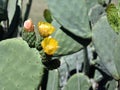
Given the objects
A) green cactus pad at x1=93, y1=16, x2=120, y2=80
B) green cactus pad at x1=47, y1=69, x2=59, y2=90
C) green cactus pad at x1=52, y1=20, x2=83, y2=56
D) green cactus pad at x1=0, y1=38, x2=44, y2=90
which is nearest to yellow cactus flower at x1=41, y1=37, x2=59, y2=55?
green cactus pad at x1=0, y1=38, x2=44, y2=90

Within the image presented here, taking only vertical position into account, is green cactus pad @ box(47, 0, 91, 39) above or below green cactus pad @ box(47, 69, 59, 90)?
above

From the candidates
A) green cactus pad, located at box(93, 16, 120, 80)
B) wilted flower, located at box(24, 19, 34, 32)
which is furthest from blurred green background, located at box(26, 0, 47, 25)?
wilted flower, located at box(24, 19, 34, 32)

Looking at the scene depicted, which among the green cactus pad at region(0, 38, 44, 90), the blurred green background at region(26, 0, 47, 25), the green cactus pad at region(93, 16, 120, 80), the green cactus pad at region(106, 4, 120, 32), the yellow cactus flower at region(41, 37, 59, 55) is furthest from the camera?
the blurred green background at region(26, 0, 47, 25)

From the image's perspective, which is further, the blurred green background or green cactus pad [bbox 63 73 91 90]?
the blurred green background

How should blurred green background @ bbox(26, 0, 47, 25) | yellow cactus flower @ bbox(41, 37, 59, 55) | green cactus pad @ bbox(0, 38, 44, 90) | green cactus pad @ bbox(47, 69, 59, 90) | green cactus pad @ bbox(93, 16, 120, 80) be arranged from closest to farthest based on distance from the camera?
yellow cactus flower @ bbox(41, 37, 59, 55)
green cactus pad @ bbox(0, 38, 44, 90)
green cactus pad @ bbox(47, 69, 59, 90)
green cactus pad @ bbox(93, 16, 120, 80)
blurred green background @ bbox(26, 0, 47, 25)

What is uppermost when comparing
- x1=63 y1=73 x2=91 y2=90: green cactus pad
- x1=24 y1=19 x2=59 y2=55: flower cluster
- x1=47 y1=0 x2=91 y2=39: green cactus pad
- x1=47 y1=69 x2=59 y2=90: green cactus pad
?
x1=24 y1=19 x2=59 y2=55: flower cluster

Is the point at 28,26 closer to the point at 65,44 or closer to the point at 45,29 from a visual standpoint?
the point at 45,29

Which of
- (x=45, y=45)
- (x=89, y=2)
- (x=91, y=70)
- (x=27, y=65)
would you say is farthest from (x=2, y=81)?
(x=91, y=70)

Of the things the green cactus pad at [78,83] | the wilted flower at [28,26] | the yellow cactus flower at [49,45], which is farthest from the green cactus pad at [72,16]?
the yellow cactus flower at [49,45]

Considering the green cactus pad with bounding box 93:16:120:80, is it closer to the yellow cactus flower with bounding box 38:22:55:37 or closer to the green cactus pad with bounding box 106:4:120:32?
the green cactus pad with bounding box 106:4:120:32
